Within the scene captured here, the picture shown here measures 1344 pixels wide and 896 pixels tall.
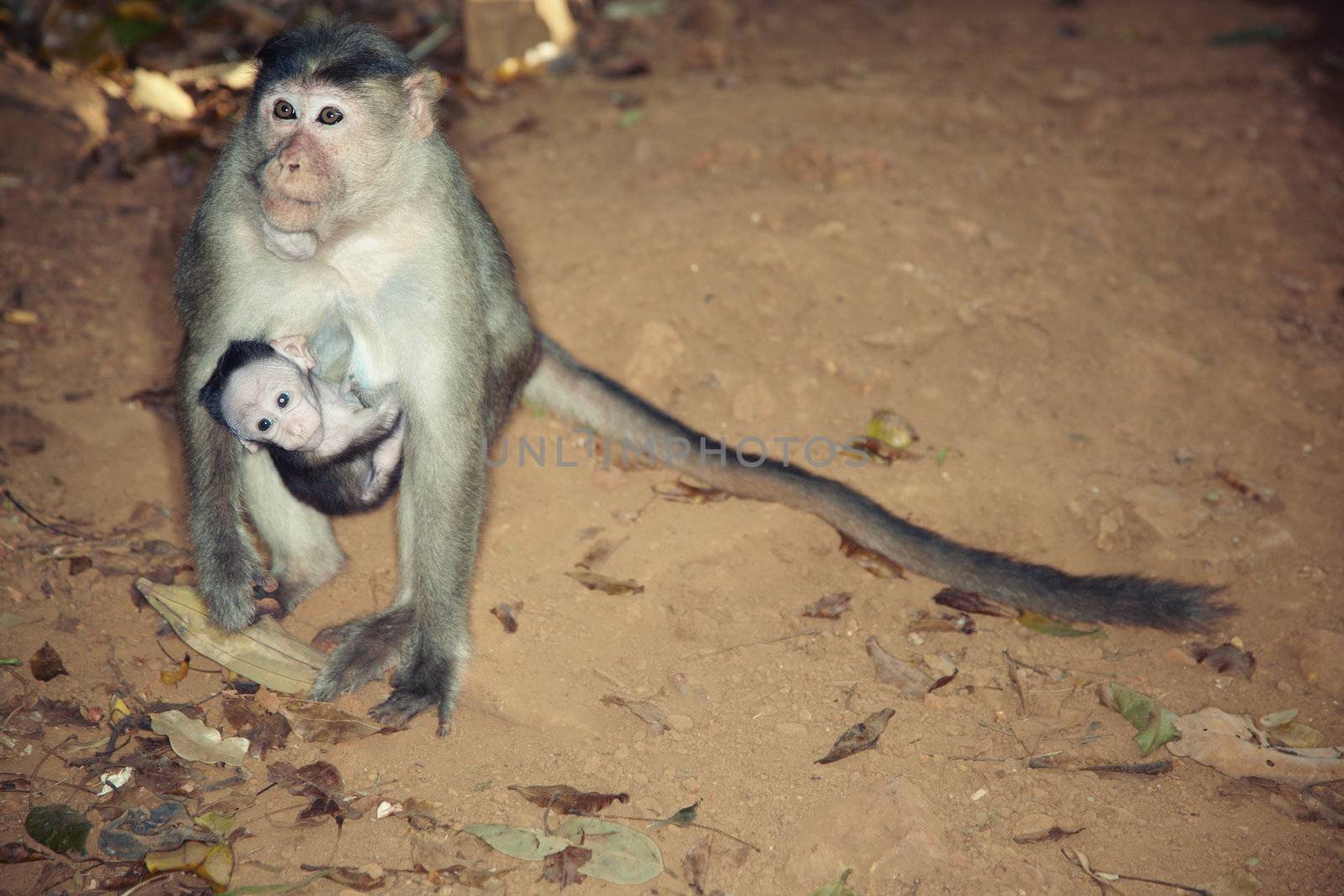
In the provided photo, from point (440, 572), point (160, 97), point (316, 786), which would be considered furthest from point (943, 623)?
point (160, 97)

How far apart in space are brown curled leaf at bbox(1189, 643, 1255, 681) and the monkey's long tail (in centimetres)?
9

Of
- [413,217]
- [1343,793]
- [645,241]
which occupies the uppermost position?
[413,217]

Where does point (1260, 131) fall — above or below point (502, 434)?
above

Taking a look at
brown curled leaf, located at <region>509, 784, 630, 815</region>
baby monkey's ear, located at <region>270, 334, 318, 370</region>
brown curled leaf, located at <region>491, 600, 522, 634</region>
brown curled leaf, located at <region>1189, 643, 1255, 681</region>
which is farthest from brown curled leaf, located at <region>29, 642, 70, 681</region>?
brown curled leaf, located at <region>1189, 643, 1255, 681</region>

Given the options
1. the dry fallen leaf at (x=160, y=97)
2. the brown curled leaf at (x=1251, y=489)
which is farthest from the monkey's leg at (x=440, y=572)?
the dry fallen leaf at (x=160, y=97)

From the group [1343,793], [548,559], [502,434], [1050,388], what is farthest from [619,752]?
[1050,388]

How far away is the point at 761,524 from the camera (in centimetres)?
321

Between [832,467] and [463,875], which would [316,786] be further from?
[832,467]

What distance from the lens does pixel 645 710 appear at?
266 centimetres

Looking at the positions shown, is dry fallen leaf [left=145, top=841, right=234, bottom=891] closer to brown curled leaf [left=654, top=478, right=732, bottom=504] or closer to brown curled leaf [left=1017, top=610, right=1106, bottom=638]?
brown curled leaf [left=654, top=478, right=732, bottom=504]

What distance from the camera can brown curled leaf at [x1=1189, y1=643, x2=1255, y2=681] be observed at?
2.85m

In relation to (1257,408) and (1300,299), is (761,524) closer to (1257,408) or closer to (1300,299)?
(1257,408)

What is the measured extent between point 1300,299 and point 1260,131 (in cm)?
132

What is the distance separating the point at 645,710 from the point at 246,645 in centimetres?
103
